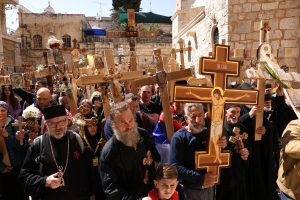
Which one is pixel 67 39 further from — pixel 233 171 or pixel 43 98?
pixel 233 171

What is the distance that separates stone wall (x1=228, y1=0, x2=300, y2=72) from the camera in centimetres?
945

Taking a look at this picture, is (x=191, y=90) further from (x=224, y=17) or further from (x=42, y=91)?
(x=224, y=17)

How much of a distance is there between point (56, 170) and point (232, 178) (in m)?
1.93

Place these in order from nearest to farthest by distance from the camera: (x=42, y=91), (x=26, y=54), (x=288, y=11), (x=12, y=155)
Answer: (x=12, y=155) → (x=42, y=91) → (x=288, y=11) → (x=26, y=54)

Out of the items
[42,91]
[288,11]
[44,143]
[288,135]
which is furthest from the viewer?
[288,11]

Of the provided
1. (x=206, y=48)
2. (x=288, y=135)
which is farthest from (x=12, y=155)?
(x=206, y=48)

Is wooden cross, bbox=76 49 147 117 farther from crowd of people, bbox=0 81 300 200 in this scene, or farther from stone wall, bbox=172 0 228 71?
stone wall, bbox=172 0 228 71

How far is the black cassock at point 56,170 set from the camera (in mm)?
2872

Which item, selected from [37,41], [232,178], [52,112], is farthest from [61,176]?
[37,41]

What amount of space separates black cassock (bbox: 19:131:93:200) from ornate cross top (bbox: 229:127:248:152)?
61.8 inches

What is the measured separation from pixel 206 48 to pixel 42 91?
397 inches

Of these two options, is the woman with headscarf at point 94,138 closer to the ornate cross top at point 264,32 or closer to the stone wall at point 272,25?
the ornate cross top at point 264,32

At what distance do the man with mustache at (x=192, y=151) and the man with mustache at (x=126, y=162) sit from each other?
0.95 ft

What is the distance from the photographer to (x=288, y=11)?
945 centimetres
